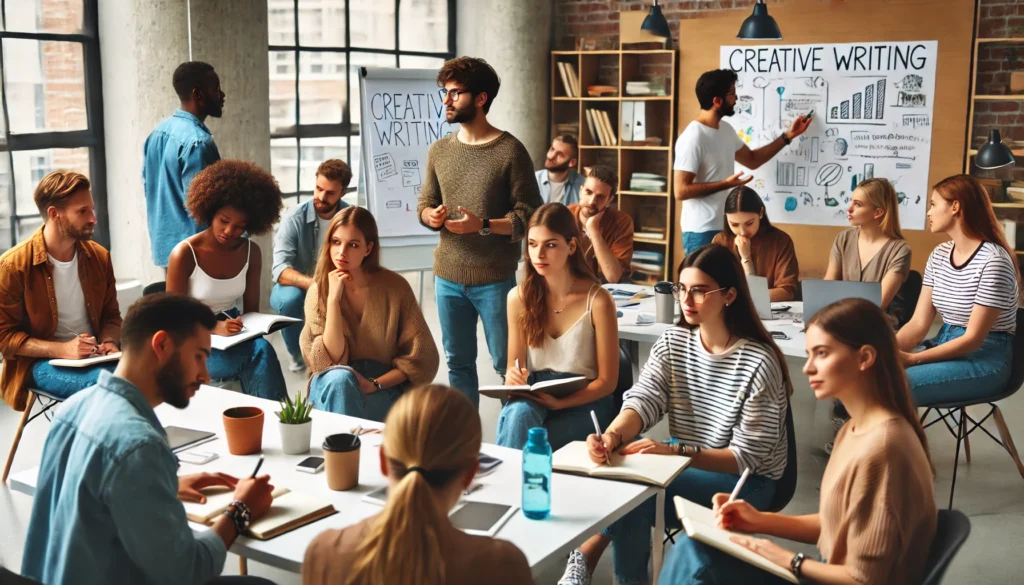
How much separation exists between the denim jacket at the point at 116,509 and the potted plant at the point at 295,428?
583 mm

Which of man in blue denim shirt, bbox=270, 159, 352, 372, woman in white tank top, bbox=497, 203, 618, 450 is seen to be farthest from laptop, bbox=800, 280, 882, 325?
man in blue denim shirt, bbox=270, 159, 352, 372

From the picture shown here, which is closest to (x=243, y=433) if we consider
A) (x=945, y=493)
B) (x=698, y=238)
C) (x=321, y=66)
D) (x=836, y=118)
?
(x=945, y=493)

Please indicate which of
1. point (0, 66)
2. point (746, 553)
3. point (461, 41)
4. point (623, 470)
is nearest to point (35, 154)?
point (0, 66)

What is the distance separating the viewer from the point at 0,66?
5.86 m

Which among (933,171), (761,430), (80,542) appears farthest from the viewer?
(933,171)

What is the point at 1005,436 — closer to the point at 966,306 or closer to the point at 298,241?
the point at 966,306

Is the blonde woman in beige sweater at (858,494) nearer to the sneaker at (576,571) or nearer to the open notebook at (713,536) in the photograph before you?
the open notebook at (713,536)

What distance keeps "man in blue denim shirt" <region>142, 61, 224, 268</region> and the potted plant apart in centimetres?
245

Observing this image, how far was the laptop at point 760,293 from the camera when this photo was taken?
170 inches

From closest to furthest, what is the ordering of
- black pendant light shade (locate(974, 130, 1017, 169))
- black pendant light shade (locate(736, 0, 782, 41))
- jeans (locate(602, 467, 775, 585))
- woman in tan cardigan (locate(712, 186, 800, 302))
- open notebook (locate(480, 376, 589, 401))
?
1. jeans (locate(602, 467, 775, 585))
2. open notebook (locate(480, 376, 589, 401))
3. woman in tan cardigan (locate(712, 186, 800, 302))
4. black pendant light shade (locate(736, 0, 782, 41))
5. black pendant light shade (locate(974, 130, 1017, 169))

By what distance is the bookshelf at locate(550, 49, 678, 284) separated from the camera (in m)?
8.34

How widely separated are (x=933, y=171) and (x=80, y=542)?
6735mm

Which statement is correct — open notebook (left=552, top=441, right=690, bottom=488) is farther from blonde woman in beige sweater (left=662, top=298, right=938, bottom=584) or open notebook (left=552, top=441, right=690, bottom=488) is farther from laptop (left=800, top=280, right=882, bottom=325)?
laptop (left=800, top=280, right=882, bottom=325)

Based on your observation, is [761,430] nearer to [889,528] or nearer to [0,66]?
[889,528]
